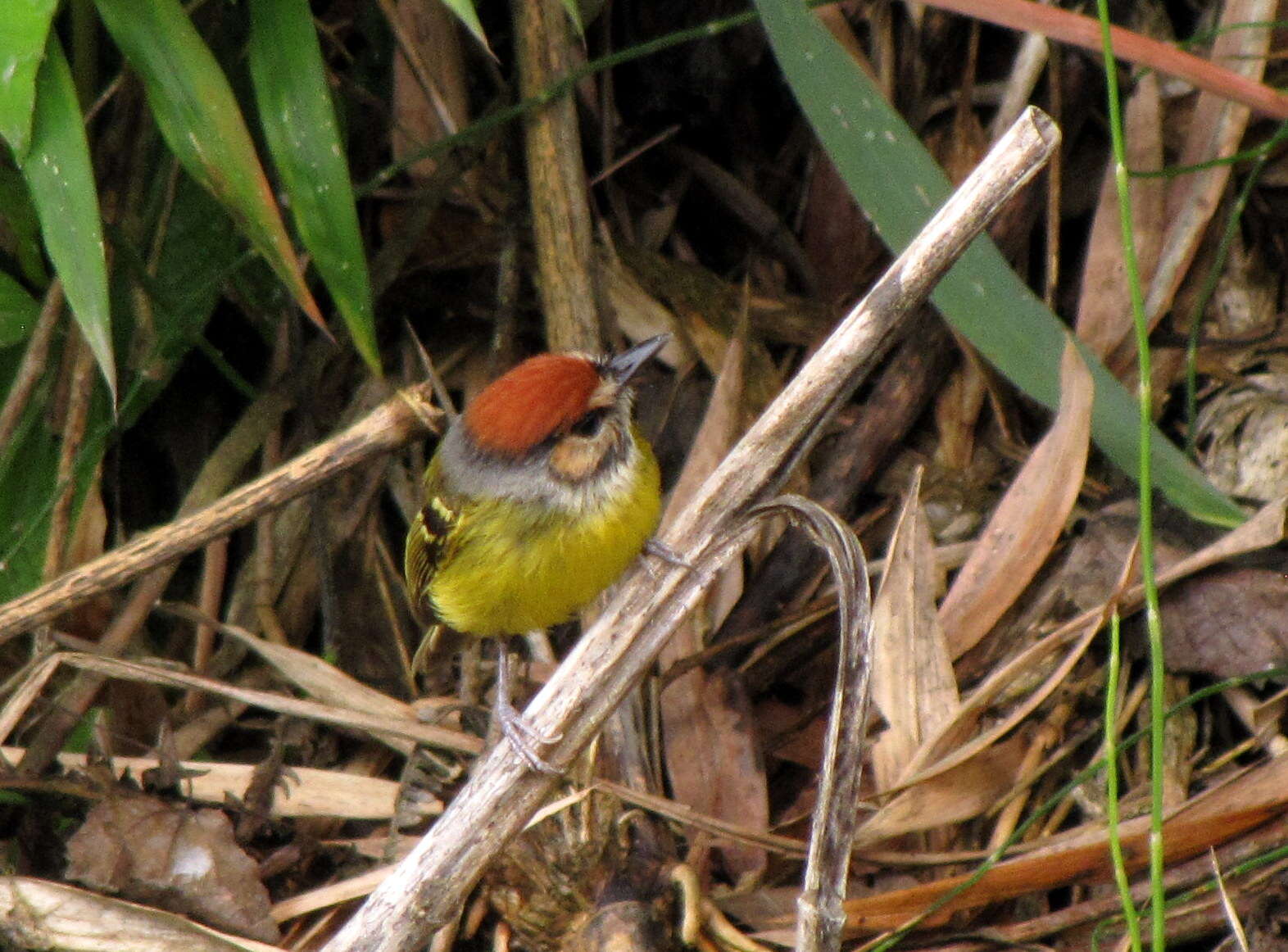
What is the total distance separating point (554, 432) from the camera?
3590 mm

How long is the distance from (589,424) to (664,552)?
0.52m

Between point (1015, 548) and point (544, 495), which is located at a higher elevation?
point (544, 495)

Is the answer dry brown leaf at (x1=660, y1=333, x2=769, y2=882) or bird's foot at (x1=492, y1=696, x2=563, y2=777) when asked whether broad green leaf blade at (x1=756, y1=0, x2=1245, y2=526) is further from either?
bird's foot at (x1=492, y1=696, x2=563, y2=777)

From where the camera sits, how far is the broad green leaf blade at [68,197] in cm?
326

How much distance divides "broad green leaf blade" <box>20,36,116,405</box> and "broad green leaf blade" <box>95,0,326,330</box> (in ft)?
0.63

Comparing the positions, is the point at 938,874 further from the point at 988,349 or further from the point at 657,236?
the point at 657,236

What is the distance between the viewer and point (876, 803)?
11.0 feet

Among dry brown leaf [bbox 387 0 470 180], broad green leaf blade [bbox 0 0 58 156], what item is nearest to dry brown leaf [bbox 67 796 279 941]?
broad green leaf blade [bbox 0 0 58 156]

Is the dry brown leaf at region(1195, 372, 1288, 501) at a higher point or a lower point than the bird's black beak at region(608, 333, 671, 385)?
lower

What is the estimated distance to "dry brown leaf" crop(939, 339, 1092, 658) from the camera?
3.57 meters

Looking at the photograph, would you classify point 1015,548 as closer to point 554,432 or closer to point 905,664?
point 905,664

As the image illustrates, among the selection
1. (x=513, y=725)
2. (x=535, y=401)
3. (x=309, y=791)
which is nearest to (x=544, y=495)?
(x=535, y=401)

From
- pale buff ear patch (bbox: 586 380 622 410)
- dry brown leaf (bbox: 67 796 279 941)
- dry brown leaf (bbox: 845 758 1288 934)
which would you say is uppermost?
pale buff ear patch (bbox: 586 380 622 410)

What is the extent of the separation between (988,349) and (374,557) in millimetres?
2019
